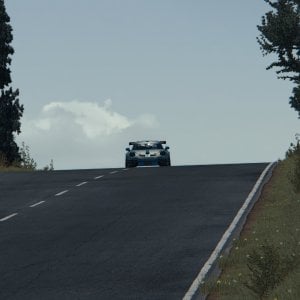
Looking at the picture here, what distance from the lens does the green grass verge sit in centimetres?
1252

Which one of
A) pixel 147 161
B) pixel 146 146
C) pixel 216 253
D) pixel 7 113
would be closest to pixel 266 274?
pixel 216 253

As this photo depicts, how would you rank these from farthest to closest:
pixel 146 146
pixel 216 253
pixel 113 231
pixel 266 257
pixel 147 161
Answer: pixel 146 146 → pixel 147 161 → pixel 113 231 → pixel 216 253 → pixel 266 257

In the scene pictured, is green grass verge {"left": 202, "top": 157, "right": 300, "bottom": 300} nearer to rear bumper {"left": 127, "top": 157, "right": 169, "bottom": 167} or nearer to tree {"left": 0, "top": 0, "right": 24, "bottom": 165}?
rear bumper {"left": 127, "top": 157, "right": 169, "bottom": 167}

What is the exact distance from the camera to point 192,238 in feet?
61.6

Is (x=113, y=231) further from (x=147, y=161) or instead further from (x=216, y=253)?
(x=147, y=161)

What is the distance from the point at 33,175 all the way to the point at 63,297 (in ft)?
81.7

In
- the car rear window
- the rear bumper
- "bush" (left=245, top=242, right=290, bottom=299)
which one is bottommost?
"bush" (left=245, top=242, right=290, bottom=299)

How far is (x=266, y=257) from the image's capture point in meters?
12.5

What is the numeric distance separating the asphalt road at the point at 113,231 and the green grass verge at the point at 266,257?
56cm

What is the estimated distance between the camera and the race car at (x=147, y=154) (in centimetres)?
4309

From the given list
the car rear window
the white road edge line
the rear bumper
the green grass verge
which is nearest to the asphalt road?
the white road edge line

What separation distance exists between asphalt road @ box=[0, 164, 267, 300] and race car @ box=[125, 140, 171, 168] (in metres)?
7.59

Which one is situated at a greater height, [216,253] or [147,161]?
[147,161]

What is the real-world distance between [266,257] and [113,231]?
7.90m
